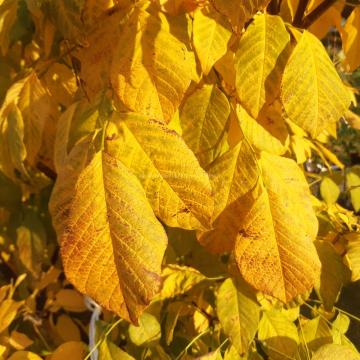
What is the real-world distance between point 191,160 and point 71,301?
677mm

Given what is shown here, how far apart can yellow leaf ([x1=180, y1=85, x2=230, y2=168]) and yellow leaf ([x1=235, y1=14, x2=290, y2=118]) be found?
0.16 feet

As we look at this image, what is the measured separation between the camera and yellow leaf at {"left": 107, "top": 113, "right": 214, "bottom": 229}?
0.44 meters

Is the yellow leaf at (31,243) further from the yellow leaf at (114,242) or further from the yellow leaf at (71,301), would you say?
the yellow leaf at (114,242)

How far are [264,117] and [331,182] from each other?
0.49 meters

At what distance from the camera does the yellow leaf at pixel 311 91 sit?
0.50 m

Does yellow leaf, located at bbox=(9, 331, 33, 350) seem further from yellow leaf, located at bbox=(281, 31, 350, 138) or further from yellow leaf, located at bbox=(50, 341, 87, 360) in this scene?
yellow leaf, located at bbox=(281, 31, 350, 138)

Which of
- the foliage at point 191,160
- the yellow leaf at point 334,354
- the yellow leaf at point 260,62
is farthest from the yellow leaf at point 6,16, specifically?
the yellow leaf at point 334,354

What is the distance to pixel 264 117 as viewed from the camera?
616mm

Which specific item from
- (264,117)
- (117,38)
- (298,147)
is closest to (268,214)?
(264,117)

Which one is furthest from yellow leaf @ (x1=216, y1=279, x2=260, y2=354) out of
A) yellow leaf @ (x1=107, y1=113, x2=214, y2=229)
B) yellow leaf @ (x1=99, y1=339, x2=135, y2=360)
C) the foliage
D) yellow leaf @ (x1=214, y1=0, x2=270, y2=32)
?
yellow leaf @ (x1=214, y1=0, x2=270, y2=32)

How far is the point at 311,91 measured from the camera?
1.65 ft

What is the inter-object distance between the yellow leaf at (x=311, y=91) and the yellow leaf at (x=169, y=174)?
0.13 m

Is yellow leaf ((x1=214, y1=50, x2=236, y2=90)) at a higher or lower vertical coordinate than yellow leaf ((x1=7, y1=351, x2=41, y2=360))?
higher

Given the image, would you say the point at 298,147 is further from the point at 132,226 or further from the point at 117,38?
the point at 132,226
